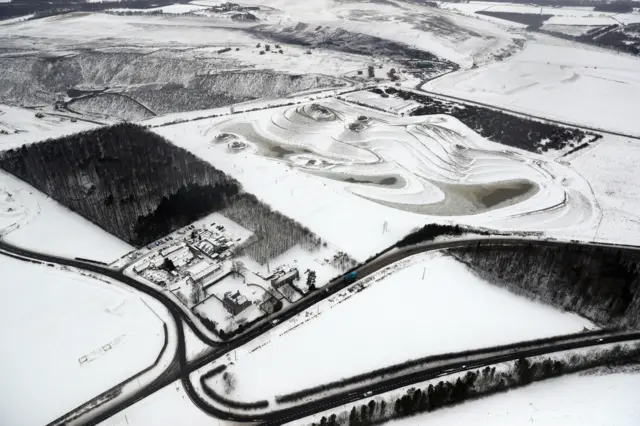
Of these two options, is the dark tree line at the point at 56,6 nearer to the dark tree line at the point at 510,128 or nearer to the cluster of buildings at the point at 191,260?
the dark tree line at the point at 510,128

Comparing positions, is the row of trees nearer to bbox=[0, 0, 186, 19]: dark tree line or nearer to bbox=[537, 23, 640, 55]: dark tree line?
bbox=[537, 23, 640, 55]: dark tree line

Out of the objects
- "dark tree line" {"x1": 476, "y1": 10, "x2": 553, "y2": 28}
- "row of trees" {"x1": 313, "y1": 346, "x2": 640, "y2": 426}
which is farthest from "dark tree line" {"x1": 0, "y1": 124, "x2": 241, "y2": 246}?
"dark tree line" {"x1": 476, "y1": 10, "x2": 553, "y2": 28}

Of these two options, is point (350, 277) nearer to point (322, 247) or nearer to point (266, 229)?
point (322, 247)

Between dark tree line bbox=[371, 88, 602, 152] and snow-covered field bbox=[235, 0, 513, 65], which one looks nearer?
dark tree line bbox=[371, 88, 602, 152]

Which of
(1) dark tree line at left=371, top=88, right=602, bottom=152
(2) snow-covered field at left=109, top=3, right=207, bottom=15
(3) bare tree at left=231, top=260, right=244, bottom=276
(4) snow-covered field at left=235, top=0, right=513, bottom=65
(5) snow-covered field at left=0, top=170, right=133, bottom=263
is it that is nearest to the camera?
(3) bare tree at left=231, top=260, right=244, bottom=276

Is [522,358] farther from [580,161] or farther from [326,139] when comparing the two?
[326,139]

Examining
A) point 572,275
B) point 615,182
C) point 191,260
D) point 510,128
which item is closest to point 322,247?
point 191,260

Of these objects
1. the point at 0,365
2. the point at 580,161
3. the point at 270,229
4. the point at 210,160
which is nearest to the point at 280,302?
the point at 270,229
